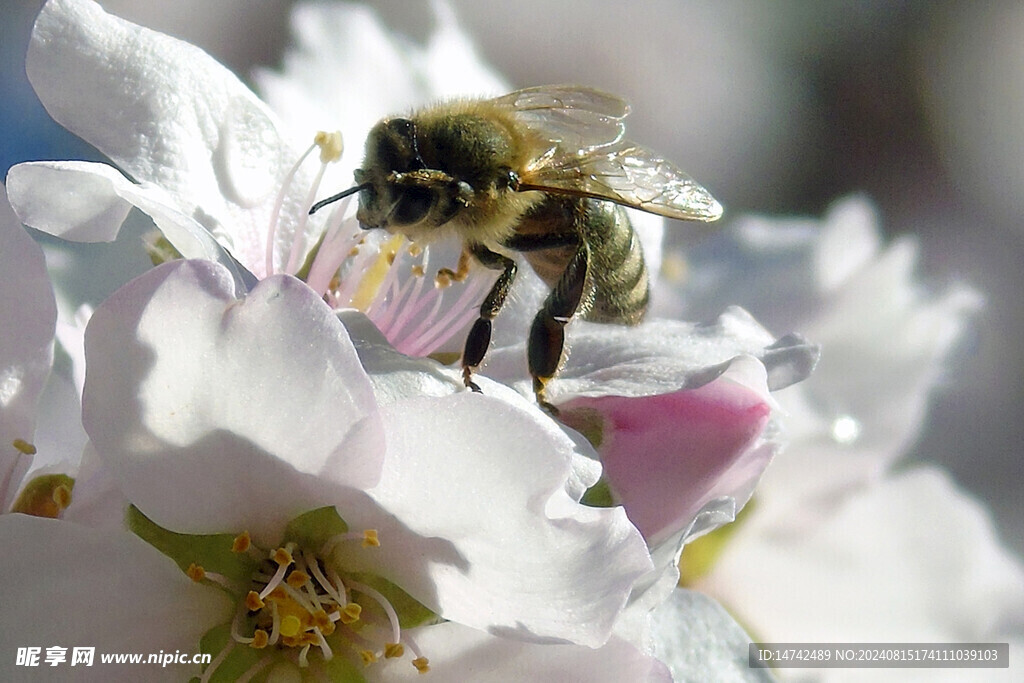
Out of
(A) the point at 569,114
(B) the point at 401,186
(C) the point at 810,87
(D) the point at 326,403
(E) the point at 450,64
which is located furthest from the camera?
(C) the point at 810,87

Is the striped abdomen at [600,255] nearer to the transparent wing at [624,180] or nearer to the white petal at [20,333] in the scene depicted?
the transparent wing at [624,180]

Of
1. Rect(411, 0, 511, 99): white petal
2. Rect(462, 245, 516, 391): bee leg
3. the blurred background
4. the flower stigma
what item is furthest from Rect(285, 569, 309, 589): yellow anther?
the blurred background

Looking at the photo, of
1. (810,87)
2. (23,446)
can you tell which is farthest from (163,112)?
(810,87)

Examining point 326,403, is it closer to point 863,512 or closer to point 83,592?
point 83,592

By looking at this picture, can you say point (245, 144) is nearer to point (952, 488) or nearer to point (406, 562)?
point (406, 562)

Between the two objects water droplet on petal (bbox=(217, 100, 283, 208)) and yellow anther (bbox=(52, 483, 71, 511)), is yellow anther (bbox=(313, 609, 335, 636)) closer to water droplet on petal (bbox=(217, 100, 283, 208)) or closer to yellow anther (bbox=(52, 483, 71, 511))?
yellow anther (bbox=(52, 483, 71, 511))

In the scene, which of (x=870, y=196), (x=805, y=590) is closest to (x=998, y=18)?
(x=870, y=196)
